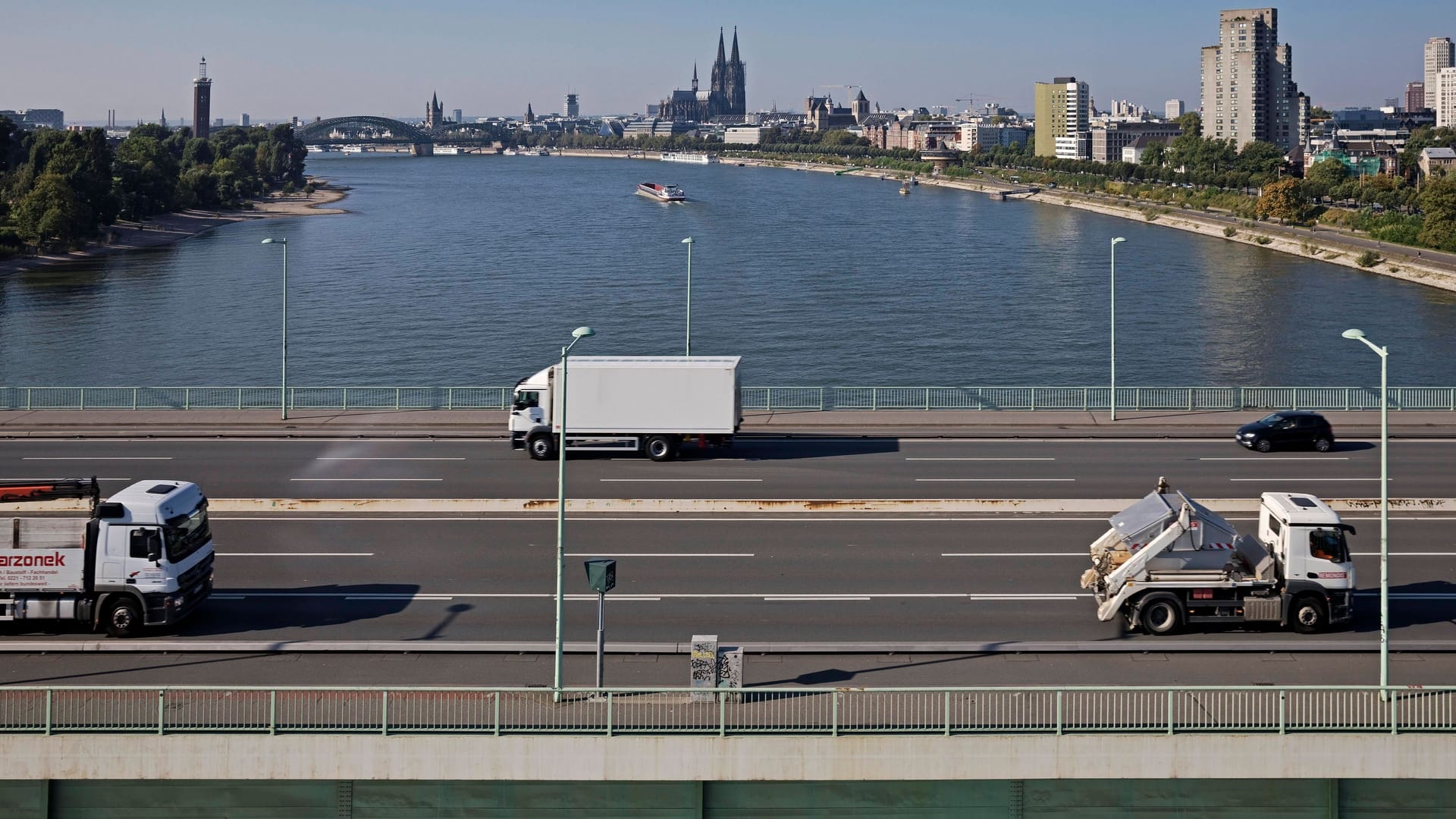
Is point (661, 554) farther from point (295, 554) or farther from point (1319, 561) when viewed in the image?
point (1319, 561)

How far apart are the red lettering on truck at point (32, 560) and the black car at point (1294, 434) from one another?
90.1 feet

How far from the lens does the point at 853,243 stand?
12975 cm

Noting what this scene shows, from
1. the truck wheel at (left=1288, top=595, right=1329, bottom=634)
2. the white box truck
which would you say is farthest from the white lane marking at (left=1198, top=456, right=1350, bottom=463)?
the truck wheel at (left=1288, top=595, right=1329, bottom=634)

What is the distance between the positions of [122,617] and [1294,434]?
27557 millimetres

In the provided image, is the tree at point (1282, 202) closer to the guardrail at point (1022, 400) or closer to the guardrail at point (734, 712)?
the guardrail at point (1022, 400)

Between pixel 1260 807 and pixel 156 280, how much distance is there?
9740cm

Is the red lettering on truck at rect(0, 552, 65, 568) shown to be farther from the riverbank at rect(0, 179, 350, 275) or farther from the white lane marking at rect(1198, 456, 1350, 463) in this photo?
the riverbank at rect(0, 179, 350, 275)

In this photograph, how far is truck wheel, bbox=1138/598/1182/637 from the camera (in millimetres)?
21562

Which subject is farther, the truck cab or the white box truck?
the white box truck

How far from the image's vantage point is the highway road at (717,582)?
2184 centimetres

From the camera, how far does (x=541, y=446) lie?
34781 mm

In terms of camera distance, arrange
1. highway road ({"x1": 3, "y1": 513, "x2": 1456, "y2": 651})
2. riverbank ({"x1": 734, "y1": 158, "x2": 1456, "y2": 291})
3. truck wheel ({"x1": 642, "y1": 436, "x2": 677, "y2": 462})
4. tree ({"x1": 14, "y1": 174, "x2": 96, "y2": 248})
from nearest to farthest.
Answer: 1. highway road ({"x1": 3, "y1": 513, "x2": 1456, "y2": 651})
2. truck wheel ({"x1": 642, "y1": 436, "x2": 677, "y2": 462})
3. riverbank ({"x1": 734, "y1": 158, "x2": 1456, "y2": 291})
4. tree ({"x1": 14, "y1": 174, "x2": 96, "y2": 248})

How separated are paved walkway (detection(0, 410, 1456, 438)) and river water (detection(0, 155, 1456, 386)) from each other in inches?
Answer: 871

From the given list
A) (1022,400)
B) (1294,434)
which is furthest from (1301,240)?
(1294,434)
